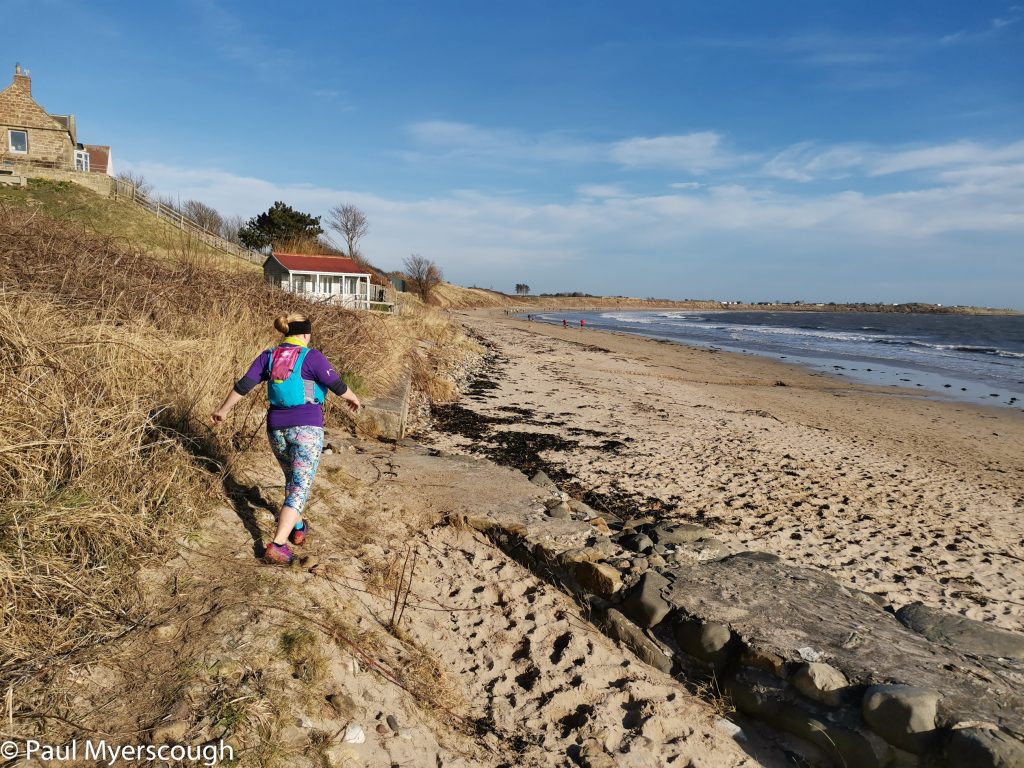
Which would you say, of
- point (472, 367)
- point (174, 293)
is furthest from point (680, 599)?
point (472, 367)

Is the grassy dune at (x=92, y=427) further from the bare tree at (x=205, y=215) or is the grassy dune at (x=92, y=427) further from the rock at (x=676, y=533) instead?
the bare tree at (x=205, y=215)

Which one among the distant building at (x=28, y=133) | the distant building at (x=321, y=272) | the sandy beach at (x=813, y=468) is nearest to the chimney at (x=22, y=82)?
the distant building at (x=28, y=133)

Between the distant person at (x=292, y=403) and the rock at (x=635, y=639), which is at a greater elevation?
the distant person at (x=292, y=403)

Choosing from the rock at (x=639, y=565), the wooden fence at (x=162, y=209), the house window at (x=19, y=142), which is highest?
the house window at (x=19, y=142)

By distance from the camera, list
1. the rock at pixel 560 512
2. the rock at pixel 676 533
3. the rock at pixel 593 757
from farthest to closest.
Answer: the rock at pixel 560 512, the rock at pixel 676 533, the rock at pixel 593 757

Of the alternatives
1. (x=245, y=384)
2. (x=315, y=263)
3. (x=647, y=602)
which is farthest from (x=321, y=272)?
(x=647, y=602)

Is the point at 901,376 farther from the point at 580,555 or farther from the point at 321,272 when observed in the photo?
the point at 321,272

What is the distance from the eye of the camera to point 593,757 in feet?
9.39

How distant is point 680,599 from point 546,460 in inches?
157

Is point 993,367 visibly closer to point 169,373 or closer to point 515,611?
point 515,611

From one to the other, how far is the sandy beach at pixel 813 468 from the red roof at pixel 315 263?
1015cm

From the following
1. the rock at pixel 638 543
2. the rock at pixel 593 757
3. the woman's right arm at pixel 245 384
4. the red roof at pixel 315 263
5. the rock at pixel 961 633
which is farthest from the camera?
the red roof at pixel 315 263

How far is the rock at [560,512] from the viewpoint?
5.01 meters

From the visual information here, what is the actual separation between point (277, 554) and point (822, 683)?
314cm
